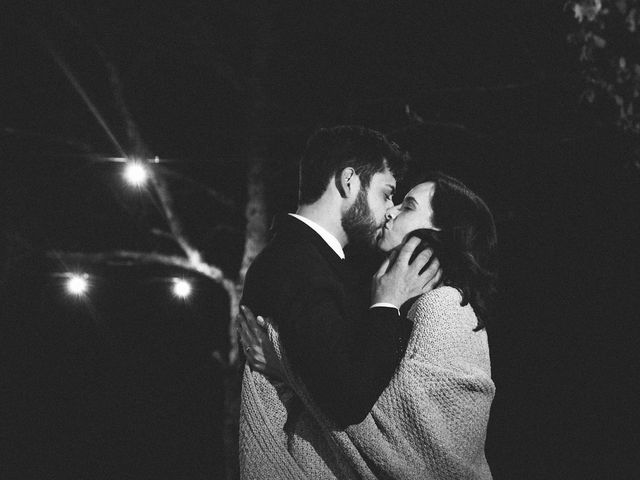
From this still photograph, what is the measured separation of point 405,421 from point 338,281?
2.02 ft

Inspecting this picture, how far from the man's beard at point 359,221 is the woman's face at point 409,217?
97mm

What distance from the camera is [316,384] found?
5.51 ft

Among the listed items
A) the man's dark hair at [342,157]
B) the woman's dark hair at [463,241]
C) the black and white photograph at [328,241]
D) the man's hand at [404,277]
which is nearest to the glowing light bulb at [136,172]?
the black and white photograph at [328,241]

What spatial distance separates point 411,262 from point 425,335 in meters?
0.35

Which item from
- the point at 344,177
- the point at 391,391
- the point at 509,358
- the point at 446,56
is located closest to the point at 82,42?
the point at 446,56

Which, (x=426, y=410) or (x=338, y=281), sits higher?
(x=338, y=281)

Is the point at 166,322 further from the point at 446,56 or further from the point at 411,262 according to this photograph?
the point at 411,262

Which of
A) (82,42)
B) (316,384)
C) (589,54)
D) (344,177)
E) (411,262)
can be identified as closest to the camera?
(316,384)

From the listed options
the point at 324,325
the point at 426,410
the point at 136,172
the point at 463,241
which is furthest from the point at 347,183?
the point at 136,172

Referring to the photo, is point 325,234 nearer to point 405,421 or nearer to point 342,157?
point 342,157

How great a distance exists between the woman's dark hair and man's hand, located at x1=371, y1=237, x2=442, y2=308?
6cm

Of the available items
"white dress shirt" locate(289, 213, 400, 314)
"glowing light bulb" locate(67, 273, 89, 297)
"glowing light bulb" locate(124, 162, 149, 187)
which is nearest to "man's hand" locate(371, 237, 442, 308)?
"white dress shirt" locate(289, 213, 400, 314)

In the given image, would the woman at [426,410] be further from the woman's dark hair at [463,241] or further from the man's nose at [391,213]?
the man's nose at [391,213]

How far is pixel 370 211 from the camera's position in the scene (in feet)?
7.74
